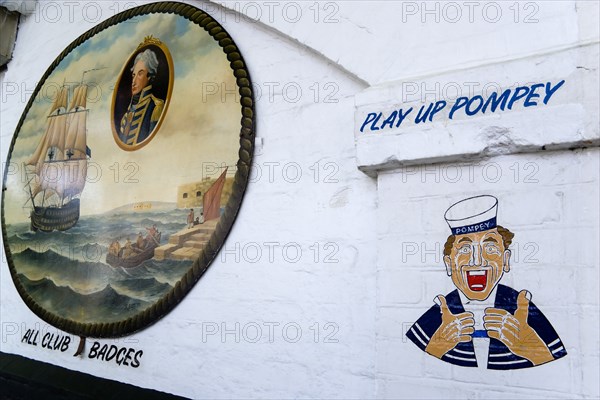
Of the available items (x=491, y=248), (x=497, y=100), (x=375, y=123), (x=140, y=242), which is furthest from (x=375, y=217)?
(x=140, y=242)

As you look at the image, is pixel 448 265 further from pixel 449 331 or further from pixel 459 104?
pixel 459 104

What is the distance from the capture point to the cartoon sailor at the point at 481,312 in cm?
163

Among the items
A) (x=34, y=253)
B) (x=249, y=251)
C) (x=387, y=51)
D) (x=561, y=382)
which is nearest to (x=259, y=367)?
(x=249, y=251)

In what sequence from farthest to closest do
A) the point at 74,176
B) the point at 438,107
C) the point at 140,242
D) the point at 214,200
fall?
the point at 74,176 < the point at 140,242 < the point at 214,200 < the point at 438,107

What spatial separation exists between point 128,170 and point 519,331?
227 centimetres

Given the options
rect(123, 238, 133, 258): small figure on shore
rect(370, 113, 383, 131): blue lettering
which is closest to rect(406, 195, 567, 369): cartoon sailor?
rect(370, 113, 383, 131): blue lettering

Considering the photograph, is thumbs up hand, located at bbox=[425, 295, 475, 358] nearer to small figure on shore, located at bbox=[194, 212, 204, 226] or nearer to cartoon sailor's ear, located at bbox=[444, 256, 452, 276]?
cartoon sailor's ear, located at bbox=[444, 256, 452, 276]

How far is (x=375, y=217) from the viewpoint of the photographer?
2.07 meters

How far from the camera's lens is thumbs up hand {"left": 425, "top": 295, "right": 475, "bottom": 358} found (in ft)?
5.67

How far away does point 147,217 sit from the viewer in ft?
9.34

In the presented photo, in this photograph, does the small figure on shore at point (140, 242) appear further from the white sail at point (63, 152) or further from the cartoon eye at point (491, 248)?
the cartoon eye at point (491, 248)

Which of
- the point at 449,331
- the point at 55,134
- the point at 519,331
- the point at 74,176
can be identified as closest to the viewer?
the point at 519,331

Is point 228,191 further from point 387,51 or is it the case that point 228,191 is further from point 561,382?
point 561,382

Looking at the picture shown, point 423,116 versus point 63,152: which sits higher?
point 63,152
